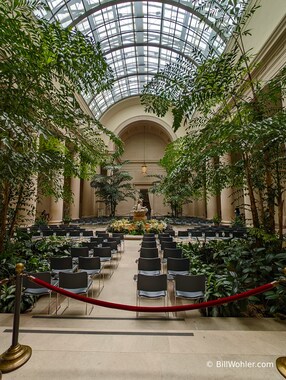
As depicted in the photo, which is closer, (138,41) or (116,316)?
(116,316)

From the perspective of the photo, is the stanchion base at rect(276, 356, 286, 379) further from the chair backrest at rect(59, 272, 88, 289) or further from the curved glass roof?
the curved glass roof

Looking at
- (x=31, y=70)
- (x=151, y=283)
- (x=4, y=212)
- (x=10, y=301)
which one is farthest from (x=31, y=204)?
(x=151, y=283)

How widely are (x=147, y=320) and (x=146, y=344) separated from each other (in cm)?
87

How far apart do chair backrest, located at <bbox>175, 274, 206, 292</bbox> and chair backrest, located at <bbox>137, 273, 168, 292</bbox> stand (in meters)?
0.26

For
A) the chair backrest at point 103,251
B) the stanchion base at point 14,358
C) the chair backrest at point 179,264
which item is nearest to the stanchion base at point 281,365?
the stanchion base at point 14,358

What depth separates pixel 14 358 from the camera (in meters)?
1.85

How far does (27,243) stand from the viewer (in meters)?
6.49

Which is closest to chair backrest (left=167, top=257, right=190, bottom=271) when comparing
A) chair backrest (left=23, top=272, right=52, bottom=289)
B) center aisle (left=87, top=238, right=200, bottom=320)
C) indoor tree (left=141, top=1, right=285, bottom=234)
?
center aisle (left=87, top=238, right=200, bottom=320)

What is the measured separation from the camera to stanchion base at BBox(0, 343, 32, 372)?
1.78 metres

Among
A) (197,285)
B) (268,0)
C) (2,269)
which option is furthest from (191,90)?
(268,0)

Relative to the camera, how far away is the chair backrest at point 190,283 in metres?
3.46

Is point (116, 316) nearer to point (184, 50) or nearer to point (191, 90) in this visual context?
point (191, 90)

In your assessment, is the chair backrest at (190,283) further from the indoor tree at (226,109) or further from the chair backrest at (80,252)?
the chair backrest at (80,252)

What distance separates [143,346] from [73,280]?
6.13 feet
